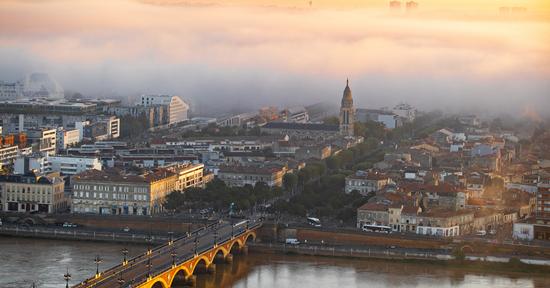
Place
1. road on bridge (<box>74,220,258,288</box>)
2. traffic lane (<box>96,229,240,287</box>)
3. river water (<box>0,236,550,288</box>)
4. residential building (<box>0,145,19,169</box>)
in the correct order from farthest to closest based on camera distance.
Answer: residential building (<box>0,145,19,169</box>) < river water (<box>0,236,550,288</box>) < traffic lane (<box>96,229,240,287</box>) < road on bridge (<box>74,220,258,288</box>)

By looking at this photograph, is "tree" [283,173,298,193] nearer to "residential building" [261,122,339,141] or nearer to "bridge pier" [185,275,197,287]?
"bridge pier" [185,275,197,287]

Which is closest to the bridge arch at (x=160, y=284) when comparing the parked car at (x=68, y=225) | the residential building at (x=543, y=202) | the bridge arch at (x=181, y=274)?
the bridge arch at (x=181, y=274)

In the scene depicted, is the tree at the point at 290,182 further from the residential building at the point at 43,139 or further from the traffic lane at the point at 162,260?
the residential building at the point at 43,139

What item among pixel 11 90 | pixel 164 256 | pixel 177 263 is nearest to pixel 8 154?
pixel 164 256

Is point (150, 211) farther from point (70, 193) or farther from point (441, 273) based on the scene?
point (441, 273)

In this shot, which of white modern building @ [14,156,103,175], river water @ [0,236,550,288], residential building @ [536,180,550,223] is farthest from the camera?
white modern building @ [14,156,103,175]

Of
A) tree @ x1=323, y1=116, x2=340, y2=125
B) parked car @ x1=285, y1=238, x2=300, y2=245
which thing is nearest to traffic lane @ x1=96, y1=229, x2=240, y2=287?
parked car @ x1=285, y1=238, x2=300, y2=245

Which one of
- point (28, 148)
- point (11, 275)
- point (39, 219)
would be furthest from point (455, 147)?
point (11, 275)
